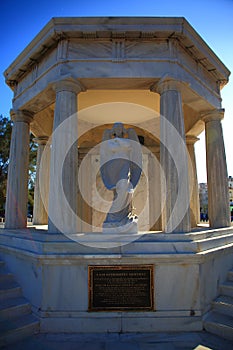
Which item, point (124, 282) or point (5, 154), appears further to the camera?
point (5, 154)

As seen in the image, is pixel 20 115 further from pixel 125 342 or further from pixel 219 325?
pixel 219 325

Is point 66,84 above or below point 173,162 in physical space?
above

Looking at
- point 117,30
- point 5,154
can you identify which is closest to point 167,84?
point 117,30

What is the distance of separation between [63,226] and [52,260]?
81cm

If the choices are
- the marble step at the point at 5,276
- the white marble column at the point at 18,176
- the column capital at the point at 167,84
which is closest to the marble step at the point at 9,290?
the marble step at the point at 5,276

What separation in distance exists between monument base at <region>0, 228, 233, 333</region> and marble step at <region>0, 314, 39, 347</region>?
16 cm

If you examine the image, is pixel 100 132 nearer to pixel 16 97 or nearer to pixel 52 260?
pixel 16 97

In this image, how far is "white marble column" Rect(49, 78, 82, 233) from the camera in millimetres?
5641

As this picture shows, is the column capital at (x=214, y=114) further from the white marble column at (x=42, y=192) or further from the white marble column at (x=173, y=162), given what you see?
the white marble column at (x=42, y=192)

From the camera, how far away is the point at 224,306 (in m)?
5.15

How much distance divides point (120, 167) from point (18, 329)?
4.01 meters

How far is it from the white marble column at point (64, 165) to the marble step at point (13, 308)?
4.88 feet

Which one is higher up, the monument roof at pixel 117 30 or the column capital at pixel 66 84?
the monument roof at pixel 117 30

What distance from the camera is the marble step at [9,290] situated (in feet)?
17.6
